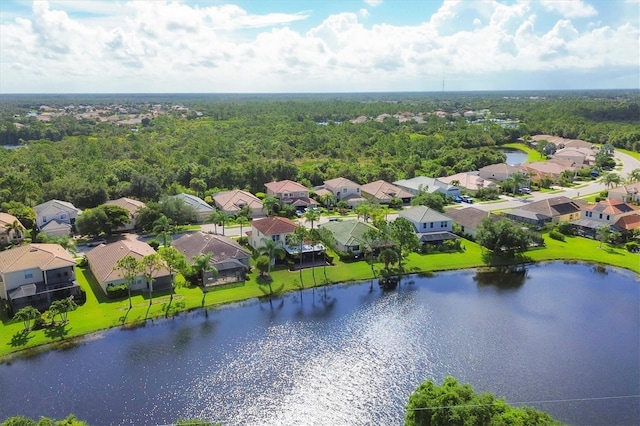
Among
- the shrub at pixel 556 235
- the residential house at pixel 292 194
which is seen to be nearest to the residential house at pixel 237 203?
the residential house at pixel 292 194

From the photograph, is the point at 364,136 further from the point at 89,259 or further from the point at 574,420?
the point at 574,420

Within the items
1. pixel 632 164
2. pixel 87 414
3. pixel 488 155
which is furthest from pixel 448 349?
pixel 632 164

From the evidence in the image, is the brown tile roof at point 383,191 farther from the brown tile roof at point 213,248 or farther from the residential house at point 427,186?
the brown tile roof at point 213,248

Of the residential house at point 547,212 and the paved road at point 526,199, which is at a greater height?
the residential house at point 547,212

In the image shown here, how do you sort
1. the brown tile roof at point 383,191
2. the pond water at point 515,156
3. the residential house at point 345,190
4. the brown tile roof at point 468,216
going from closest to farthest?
the brown tile roof at point 468,216 → the brown tile roof at point 383,191 → the residential house at point 345,190 → the pond water at point 515,156

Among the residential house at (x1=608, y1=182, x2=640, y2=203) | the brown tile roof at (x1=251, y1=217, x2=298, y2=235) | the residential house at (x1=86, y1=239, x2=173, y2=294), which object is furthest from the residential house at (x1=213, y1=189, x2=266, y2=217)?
the residential house at (x1=608, y1=182, x2=640, y2=203)

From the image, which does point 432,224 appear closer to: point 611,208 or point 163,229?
point 611,208

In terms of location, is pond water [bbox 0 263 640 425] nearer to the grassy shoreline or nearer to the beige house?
the grassy shoreline
